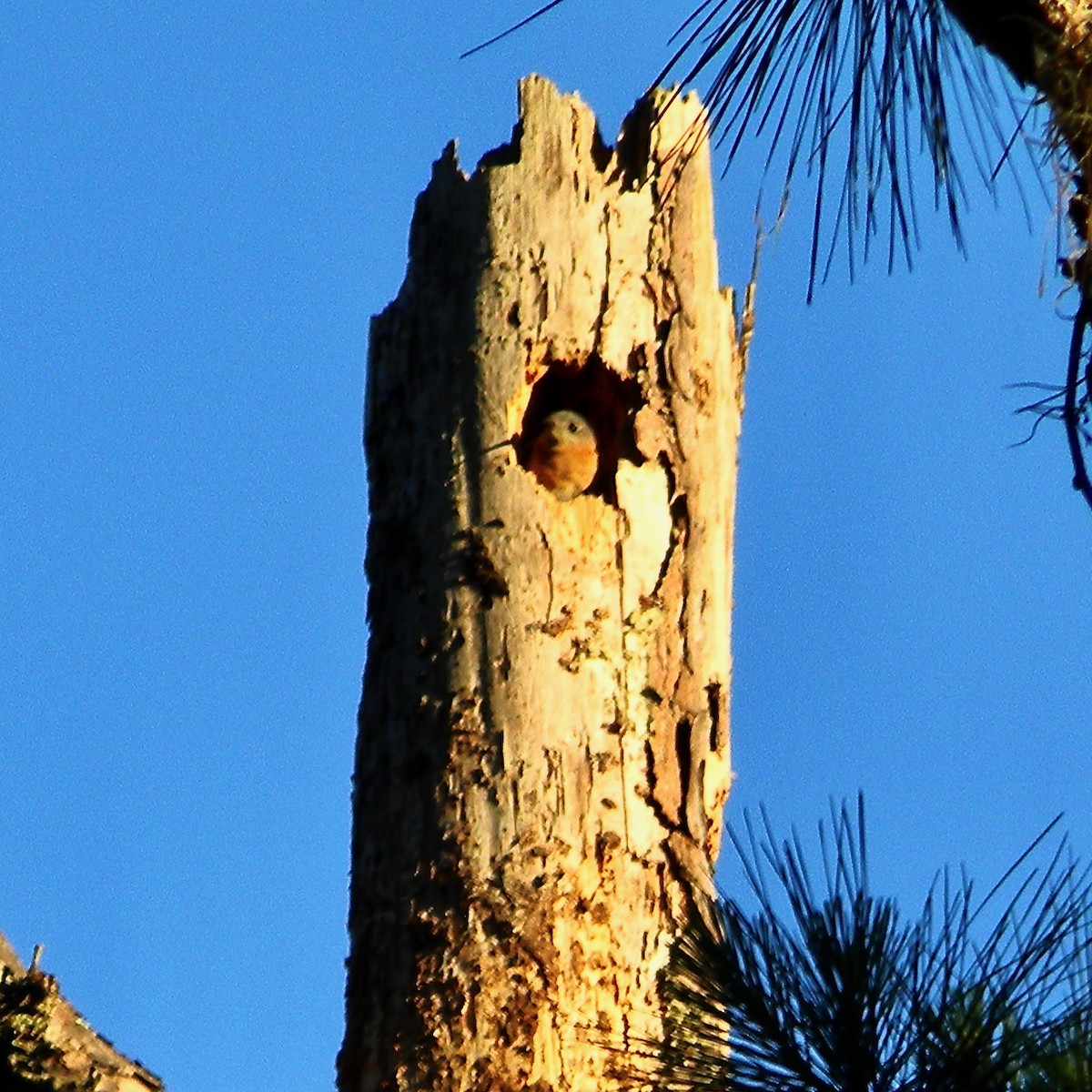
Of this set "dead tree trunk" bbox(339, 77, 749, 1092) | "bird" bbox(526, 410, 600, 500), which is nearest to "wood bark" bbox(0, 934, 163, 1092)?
"dead tree trunk" bbox(339, 77, 749, 1092)

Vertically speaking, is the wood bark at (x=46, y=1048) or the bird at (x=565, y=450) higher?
the bird at (x=565, y=450)

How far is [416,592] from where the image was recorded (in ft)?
12.2

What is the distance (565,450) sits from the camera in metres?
3.96

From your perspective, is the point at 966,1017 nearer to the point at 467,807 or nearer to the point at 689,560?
the point at 467,807

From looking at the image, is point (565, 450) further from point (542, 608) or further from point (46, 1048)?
point (46, 1048)

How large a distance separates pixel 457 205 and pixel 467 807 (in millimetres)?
1276

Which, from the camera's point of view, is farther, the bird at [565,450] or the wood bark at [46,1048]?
the bird at [565,450]

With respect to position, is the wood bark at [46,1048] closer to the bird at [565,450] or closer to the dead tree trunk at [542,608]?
the dead tree trunk at [542,608]

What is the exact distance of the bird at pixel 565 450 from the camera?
3910 millimetres

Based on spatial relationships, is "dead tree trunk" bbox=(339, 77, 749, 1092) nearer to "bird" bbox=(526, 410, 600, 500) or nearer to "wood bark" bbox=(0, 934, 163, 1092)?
"bird" bbox=(526, 410, 600, 500)

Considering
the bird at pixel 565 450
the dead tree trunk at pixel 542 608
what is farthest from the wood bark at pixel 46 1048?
the bird at pixel 565 450

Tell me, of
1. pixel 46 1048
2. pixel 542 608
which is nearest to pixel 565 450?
pixel 542 608

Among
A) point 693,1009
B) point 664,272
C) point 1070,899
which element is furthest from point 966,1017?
point 664,272

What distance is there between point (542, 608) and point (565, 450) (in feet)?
1.47
